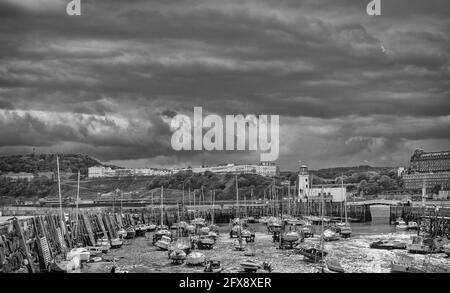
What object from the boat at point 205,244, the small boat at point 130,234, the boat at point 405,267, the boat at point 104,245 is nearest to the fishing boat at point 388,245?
the boat at point 205,244

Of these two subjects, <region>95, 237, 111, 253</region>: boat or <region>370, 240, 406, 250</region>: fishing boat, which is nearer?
<region>95, 237, 111, 253</region>: boat

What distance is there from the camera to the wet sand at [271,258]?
26922 mm

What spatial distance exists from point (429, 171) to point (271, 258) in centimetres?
7145

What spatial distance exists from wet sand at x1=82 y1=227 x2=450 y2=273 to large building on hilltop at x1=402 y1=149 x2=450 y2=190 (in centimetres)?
5290

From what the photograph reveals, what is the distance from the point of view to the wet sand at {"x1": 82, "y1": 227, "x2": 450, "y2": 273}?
26.9 meters

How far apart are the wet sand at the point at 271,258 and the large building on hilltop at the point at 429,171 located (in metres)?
52.9

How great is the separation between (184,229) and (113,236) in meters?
5.88

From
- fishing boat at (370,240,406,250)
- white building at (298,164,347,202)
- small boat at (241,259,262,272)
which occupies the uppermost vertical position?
white building at (298,164,347,202)

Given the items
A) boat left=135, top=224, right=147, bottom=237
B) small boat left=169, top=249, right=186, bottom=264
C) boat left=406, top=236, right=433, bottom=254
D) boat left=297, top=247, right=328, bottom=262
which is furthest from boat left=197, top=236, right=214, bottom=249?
boat left=135, top=224, right=147, bottom=237

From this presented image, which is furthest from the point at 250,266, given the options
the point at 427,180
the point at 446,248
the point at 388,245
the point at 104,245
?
the point at 427,180

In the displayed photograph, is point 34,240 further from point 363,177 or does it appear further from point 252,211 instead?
point 363,177

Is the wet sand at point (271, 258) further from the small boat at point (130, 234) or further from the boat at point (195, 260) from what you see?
the small boat at point (130, 234)

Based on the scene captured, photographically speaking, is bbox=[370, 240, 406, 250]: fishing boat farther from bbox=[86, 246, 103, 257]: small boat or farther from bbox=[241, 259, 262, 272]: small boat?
bbox=[86, 246, 103, 257]: small boat
